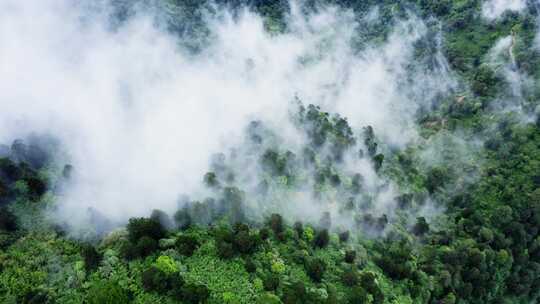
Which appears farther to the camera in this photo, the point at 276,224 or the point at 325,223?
the point at 325,223

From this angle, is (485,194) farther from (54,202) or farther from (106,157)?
(54,202)

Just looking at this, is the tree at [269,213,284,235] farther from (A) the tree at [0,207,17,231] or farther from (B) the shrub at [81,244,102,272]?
(A) the tree at [0,207,17,231]

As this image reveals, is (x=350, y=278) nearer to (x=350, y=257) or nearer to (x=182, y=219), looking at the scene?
(x=350, y=257)

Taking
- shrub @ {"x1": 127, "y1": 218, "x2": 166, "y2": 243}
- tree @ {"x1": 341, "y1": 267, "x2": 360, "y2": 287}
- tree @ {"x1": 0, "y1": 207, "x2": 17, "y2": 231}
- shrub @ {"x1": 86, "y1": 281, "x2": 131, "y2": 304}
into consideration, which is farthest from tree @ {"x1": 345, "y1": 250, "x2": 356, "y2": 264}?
tree @ {"x1": 0, "y1": 207, "x2": 17, "y2": 231}

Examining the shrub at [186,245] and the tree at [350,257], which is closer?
the shrub at [186,245]

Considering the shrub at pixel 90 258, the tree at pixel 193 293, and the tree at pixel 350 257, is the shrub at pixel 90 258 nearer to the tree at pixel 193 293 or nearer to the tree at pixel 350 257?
the tree at pixel 193 293

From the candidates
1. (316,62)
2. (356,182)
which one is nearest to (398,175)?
(356,182)

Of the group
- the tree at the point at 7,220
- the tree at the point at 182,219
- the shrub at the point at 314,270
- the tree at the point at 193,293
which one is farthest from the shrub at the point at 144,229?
the shrub at the point at 314,270

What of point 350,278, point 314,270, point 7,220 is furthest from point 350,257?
point 7,220
